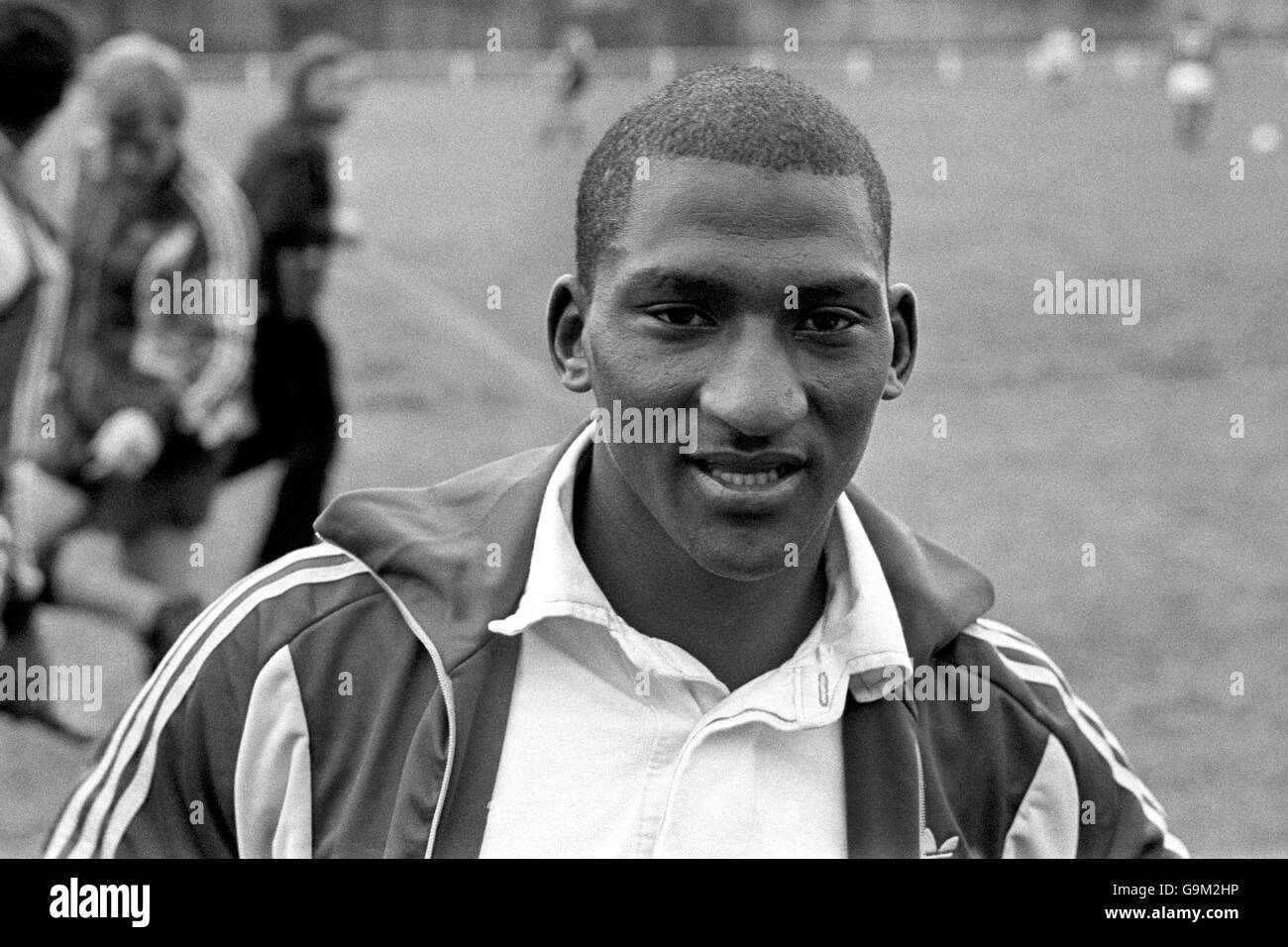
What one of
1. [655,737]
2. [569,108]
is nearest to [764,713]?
[655,737]

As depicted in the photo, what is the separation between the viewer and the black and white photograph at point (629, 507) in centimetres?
219

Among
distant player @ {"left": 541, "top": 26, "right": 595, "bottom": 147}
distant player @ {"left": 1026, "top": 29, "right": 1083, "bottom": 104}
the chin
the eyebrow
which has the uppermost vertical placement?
distant player @ {"left": 1026, "top": 29, "right": 1083, "bottom": 104}

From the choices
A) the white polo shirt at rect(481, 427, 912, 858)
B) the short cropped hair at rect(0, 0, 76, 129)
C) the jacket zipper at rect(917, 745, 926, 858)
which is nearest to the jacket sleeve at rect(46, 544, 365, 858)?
the white polo shirt at rect(481, 427, 912, 858)

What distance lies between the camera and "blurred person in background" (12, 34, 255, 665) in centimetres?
625

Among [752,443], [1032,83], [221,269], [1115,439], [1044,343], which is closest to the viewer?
[752,443]

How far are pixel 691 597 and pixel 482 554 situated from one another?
0.83 ft

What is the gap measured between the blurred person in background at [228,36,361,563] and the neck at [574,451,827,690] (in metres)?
4.78

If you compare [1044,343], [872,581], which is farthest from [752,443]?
[1044,343]

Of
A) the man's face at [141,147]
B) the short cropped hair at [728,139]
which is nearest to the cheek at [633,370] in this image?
the short cropped hair at [728,139]

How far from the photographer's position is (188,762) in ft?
7.23

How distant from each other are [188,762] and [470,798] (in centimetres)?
31

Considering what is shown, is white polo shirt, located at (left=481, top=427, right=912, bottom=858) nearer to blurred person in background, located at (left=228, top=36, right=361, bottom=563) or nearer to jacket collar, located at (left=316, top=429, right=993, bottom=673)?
jacket collar, located at (left=316, top=429, right=993, bottom=673)

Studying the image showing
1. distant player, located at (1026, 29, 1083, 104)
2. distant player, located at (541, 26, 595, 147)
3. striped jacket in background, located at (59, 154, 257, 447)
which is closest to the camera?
striped jacket in background, located at (59, 154, 257, 447)
